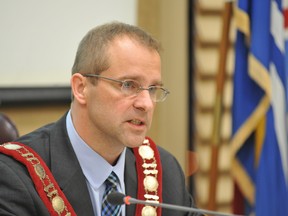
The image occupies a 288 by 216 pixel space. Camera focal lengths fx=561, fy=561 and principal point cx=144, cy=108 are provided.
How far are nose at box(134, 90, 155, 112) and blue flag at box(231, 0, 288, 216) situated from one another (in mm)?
1462

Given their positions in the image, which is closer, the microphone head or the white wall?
the microphone head

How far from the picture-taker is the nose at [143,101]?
1.44 metres

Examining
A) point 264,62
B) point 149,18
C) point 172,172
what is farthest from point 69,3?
point 172,172

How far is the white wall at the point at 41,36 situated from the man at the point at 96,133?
4.02ft

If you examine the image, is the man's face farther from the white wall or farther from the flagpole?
the flagpole

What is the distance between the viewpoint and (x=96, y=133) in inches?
59.5

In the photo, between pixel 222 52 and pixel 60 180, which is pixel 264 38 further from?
pixel 60 180

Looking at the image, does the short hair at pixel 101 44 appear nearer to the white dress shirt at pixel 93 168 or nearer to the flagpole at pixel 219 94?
the white dress shirt at pixel 93 168

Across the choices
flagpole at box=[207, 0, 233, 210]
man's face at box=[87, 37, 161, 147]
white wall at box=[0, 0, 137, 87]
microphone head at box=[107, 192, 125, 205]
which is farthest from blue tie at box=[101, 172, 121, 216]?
flagpole at box=[207, 0, 233, 210]

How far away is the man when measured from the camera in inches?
55.7

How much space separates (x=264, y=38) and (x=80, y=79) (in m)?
1.55

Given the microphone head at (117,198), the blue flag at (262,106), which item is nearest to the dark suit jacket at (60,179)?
the microphone head at (117,198)

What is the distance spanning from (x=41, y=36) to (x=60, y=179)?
1465 mm

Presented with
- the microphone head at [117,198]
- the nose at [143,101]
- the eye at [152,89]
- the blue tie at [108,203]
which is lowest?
the blue tie at [108,203]
